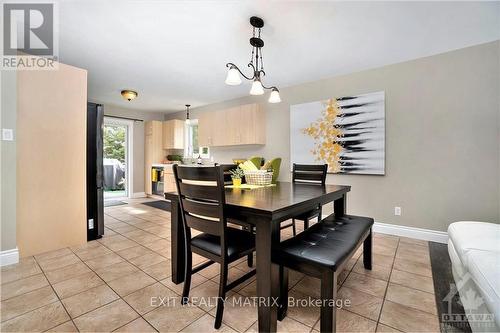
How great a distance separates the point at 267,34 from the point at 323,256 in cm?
213

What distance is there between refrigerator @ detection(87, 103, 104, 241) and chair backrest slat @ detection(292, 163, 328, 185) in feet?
8.05

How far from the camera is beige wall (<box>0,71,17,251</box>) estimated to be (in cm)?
205

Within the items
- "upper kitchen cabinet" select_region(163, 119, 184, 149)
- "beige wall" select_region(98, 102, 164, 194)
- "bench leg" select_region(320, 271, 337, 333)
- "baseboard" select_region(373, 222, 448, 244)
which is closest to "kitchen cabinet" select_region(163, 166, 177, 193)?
"upper kitchen cabinet" select_region(163, 119, 184, 149)

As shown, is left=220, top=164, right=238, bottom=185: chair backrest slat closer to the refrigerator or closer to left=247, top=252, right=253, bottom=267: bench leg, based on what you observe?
left=247, top=252, right=253, bottom=267: bench leg

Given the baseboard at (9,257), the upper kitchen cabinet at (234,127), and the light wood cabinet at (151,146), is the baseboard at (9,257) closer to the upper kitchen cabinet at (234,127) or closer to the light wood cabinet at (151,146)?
the upper kitchen cabinet at (234,127)

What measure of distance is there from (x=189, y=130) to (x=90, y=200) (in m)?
3.54

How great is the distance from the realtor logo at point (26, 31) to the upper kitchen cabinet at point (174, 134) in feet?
10.8

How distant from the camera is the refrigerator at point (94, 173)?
9.00ft

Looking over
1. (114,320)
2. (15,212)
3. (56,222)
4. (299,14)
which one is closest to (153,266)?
(114,320)

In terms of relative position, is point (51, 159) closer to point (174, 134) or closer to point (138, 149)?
point (174, 134)

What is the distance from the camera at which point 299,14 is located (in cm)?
196

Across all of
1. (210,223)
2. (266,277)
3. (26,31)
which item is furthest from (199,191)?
(26,31)

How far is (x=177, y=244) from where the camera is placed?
1745mm

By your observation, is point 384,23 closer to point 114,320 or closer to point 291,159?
point 291,159
